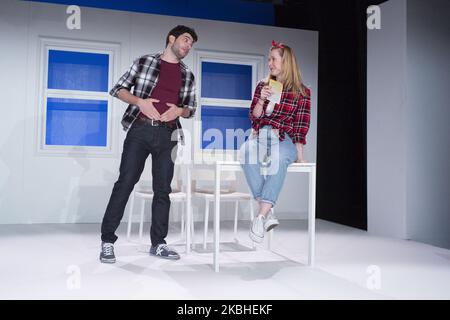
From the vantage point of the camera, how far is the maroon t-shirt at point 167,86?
2814mm

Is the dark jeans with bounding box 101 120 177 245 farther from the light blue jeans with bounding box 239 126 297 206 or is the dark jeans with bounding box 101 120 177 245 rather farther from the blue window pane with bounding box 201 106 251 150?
the blue window pane with bounding box 201 106 251 150

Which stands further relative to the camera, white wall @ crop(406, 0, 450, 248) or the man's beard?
white wall @ crop(406, 0, 450, 248)

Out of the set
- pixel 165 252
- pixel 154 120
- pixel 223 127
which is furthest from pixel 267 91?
pixel 223 127

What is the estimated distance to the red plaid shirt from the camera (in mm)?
2627

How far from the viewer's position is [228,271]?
8.40ft

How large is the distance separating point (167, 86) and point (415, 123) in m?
2.19

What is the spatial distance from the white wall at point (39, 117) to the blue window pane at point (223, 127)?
0.29 metres

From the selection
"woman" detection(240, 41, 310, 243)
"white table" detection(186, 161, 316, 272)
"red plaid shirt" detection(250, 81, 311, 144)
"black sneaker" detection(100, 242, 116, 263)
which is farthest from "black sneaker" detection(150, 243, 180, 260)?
"red plaid shirt" detection(250, 81, 311, 144)

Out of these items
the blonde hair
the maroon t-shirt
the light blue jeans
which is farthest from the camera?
the maroon t-shirt

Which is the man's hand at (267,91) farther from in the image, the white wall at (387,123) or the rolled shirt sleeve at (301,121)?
the white wall at (387,123)

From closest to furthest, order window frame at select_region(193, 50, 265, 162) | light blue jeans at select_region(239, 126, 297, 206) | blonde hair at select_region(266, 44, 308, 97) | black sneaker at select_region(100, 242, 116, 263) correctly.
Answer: light blue jeans at select_region(239, 126, 297, 206)
blonde hair at select_region(266, 44, 308, 97)
black sneaker at select_region(100, 242, 116, 263)
window frame at select_region(193, 50, 265, 162)

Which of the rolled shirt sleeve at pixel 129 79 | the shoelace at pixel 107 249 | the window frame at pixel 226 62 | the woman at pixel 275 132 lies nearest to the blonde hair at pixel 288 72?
the woman at pixel 275 132
